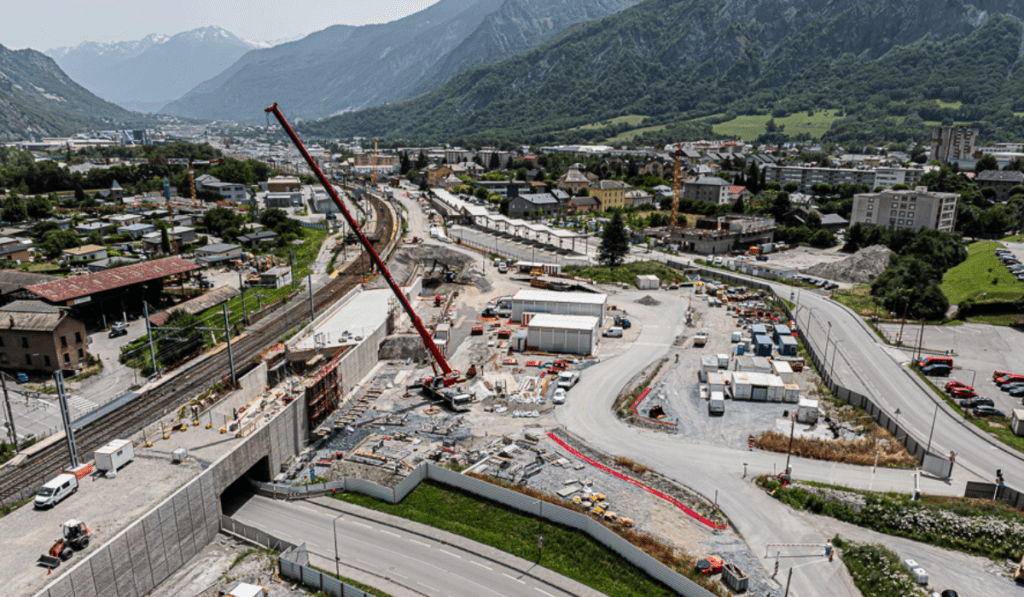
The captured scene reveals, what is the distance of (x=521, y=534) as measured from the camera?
87.9ft

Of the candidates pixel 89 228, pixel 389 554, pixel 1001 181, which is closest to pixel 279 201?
pixel 89 228

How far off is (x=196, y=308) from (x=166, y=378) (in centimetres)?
1607

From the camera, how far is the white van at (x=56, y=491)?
23688 millimetres

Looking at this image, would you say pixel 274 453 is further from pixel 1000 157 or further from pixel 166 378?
pixel 1000 157

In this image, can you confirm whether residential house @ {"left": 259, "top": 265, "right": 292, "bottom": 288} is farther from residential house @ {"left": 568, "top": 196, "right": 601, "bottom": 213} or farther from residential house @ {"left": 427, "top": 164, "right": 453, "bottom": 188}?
residential house @ {"left": 427, "top": 164, "right": 453, "bottom": 188}

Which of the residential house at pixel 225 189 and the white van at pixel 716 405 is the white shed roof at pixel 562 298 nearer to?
the white van at pixel 716 405

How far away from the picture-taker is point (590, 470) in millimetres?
32094

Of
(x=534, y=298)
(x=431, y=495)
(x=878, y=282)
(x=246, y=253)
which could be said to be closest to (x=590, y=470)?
(x=431, y=495)

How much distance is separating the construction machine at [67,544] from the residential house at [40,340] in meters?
27.8

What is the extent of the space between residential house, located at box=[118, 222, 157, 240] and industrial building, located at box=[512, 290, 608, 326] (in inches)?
2611

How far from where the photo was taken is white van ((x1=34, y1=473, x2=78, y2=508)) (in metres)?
23.7

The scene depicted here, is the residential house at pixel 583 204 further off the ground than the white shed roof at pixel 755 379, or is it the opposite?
the residential house at pixel 583 204

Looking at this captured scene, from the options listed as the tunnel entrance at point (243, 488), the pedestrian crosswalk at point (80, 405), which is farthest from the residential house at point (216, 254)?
the tunnel entrance at point (243, 488)

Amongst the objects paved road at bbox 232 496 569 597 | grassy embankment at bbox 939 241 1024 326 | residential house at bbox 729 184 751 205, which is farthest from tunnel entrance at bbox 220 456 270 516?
residential house at bbox 729 184 751 205
